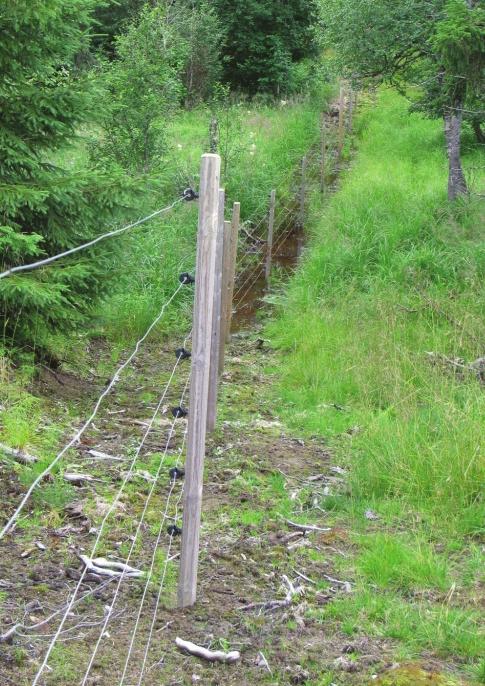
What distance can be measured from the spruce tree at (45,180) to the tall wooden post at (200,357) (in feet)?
8.75

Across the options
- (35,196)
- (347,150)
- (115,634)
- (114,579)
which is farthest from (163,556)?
(347,150)

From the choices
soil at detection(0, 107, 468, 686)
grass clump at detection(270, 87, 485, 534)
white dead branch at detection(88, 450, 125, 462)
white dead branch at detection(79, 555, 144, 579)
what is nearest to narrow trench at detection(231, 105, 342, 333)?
grass clump at detection(270, 87, 485, 534)

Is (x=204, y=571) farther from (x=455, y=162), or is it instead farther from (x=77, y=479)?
(x=455, y=162)

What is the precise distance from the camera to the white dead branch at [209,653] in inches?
141

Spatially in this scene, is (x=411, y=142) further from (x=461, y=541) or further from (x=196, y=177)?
(x=461, y=541)

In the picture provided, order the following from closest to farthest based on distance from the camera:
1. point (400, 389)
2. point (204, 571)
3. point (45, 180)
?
point (204, 571) < point (45, 180) < point (400, 389)

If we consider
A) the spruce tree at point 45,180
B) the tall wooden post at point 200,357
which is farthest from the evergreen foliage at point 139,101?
the tall wooden post at point 200,357

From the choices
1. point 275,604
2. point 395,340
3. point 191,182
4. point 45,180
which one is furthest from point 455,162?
point 275,604

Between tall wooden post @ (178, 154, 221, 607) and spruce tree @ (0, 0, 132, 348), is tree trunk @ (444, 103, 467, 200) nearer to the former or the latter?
spruce tree @ (0, 0, 132, 348)

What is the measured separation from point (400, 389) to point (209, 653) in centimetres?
367

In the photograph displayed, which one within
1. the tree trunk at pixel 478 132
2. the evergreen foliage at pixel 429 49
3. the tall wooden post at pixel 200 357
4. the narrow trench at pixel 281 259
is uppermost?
the evergreen foliage at pixel 429 49

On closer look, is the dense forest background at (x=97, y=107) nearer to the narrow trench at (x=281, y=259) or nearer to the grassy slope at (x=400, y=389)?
the grassy slope at (x=400, y=389)

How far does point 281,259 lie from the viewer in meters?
14.1

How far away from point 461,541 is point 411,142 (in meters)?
15.0
